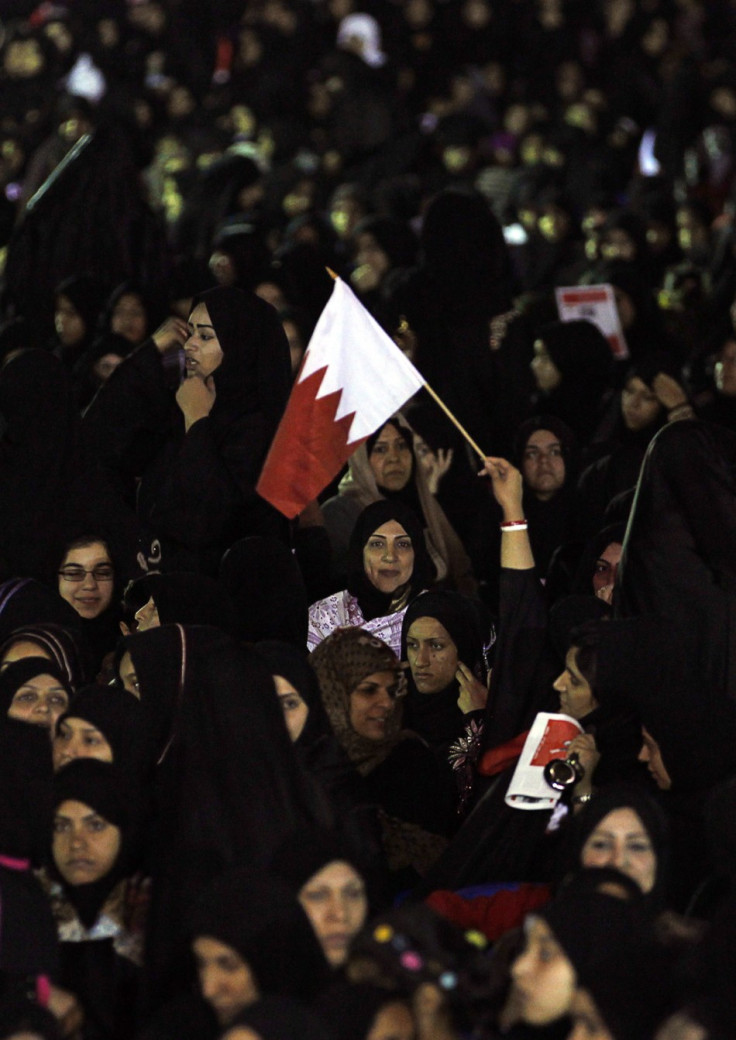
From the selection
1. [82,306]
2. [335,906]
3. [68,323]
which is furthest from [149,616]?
[82,306]

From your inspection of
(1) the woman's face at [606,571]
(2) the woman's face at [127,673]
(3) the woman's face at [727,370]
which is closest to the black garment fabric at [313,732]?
(2) the woman's face at [127,673]

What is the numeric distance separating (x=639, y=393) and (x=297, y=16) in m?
8.37

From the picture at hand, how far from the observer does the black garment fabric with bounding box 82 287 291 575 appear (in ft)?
21.3

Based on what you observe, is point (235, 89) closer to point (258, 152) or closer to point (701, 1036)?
point (258, 152)

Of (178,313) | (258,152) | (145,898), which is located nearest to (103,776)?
(145,898)

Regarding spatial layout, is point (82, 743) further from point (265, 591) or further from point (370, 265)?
point (370, 265)

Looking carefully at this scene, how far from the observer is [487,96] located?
1441 centimetres

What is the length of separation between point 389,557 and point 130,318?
Result: 8.60ft

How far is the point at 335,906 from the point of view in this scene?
160 inches

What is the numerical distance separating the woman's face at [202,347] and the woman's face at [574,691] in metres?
1.75

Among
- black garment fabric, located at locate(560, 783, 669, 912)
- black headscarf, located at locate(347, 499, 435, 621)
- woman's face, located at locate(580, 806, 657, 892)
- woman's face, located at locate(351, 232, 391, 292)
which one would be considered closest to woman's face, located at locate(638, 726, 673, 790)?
black garment fabric, located at locate(560, 783, 669, 912)

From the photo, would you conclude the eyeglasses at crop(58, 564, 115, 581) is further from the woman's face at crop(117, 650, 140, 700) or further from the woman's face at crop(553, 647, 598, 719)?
the woman's face at crop(553, 647, 598, 719)

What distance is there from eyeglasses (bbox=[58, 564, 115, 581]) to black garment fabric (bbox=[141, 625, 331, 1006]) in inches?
54.4

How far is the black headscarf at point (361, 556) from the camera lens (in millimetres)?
6348
